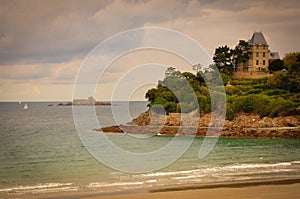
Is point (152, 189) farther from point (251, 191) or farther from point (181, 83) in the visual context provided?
point (181, 83)

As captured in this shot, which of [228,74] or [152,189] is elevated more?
[228,74]

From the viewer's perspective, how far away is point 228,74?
49406 mm

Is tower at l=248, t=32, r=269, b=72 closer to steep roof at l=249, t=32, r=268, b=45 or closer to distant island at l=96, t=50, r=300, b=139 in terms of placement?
steep roof at l=249, t=32, r=268, b=45

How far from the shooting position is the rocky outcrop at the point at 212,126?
3224 cm

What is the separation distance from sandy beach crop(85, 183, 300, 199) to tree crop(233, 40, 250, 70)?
37765 mm

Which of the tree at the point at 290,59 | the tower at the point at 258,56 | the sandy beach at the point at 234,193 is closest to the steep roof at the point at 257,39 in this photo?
the tower at the point at 258,56

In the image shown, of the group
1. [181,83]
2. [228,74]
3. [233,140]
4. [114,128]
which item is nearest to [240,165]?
[233,140]

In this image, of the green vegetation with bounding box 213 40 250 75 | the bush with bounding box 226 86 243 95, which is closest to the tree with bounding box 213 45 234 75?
the green vegetation with bounding box 213 40 250 75

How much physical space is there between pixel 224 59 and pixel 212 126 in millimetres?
15531

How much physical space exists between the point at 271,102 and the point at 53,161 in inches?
882

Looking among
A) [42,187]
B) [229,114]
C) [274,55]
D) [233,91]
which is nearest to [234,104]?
[229,114]

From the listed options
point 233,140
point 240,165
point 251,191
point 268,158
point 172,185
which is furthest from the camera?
point 233,140

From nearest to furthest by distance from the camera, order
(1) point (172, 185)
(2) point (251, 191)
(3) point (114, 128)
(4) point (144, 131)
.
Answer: (2) point (251, 191)
(1) point (172, 185)
(4) point (144, 131)
(3) point (114, 128)

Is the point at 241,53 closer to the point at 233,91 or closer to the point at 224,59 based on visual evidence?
the point at 224,59
